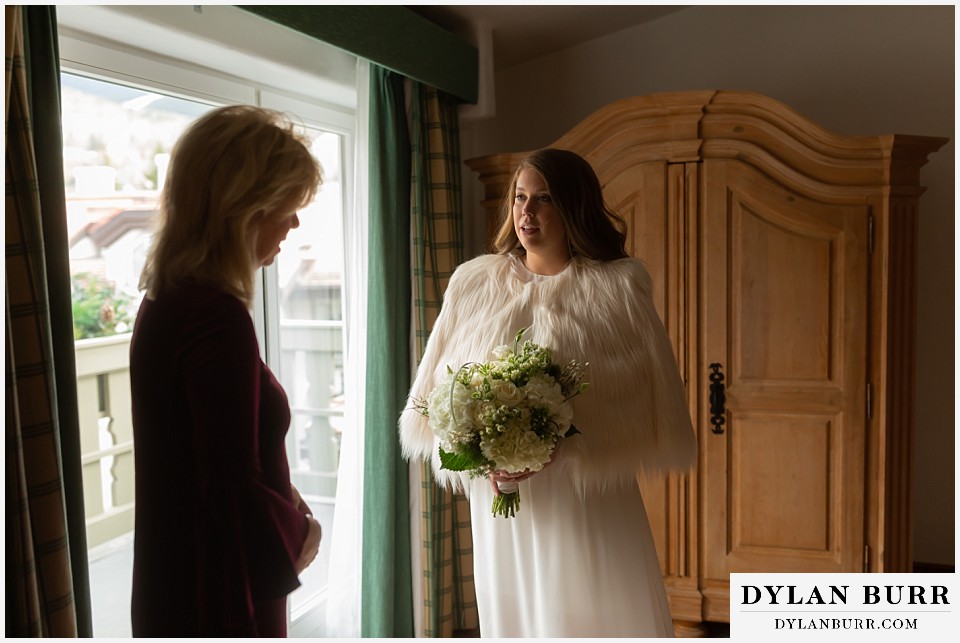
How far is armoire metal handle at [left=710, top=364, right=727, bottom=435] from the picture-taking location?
118 inches

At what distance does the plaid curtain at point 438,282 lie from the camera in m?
2.92

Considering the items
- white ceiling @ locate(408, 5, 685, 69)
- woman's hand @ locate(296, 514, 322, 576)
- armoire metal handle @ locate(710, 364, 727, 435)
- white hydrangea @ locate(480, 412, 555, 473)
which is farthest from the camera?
white ceiling @ locate(408, 5, 685, 69)

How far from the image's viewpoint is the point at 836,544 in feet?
9.56

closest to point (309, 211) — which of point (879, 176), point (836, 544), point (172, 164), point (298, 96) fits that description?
point (298, 96)

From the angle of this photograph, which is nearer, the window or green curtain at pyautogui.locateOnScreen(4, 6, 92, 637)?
green curtain at pyautogui.locateOnScreen(4, 6, 92, 637)

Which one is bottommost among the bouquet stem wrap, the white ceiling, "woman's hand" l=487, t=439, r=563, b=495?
the bouquet stem wrap

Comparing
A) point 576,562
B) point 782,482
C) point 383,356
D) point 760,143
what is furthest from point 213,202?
point 782,482

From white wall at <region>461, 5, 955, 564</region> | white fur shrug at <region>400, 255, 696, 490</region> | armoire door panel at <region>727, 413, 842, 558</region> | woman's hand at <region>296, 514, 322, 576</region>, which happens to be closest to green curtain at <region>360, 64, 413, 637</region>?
white fur shrug at <region>400, 255, 696, 490</region>

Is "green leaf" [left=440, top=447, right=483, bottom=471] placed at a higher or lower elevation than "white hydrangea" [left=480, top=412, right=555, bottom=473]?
lower

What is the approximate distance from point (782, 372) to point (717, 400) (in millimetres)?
264

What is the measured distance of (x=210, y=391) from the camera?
3.41 feet

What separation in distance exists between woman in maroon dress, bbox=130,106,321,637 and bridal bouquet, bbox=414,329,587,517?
67cm

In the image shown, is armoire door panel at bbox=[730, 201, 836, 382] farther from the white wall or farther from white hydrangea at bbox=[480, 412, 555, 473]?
white hydrangea at bbox=[480, 412, 555, 473]

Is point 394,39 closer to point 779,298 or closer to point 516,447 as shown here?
point 516,447
